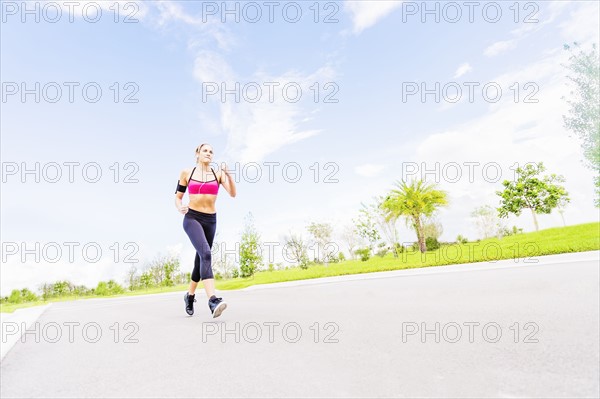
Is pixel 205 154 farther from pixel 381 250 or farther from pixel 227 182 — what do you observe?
pixel 381 250

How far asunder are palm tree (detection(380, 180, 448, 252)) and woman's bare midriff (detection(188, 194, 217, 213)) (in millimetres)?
28580

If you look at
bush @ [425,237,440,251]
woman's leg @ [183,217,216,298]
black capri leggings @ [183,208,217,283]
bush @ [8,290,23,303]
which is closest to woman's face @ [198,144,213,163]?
black capri leggings @ [183,208,217,283]

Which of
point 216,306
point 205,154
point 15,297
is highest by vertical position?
point 205,154

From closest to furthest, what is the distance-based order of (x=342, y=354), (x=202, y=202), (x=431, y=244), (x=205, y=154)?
1. (x=342, y=354)
2. (x=205, y=154)
3. (x=202, y=202)
4. (x=431, y=244)

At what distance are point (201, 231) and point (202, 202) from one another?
37cm

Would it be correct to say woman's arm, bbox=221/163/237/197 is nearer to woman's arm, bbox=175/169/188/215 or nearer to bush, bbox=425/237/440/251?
woman's arm, bbox=175/169/188/215

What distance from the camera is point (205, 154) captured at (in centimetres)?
466

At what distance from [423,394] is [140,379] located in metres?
2.24

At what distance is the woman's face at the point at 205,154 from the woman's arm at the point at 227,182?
201 mm

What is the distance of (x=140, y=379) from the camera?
3.14 metres

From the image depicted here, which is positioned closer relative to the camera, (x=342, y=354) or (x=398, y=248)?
(x=342, y=354)

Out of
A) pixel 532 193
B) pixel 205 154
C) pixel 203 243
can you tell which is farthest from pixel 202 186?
pixel 532 193

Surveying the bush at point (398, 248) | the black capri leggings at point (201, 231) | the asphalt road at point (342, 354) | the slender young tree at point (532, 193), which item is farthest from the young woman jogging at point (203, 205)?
the slender young tree at point (532, 193)

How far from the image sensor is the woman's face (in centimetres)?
463
